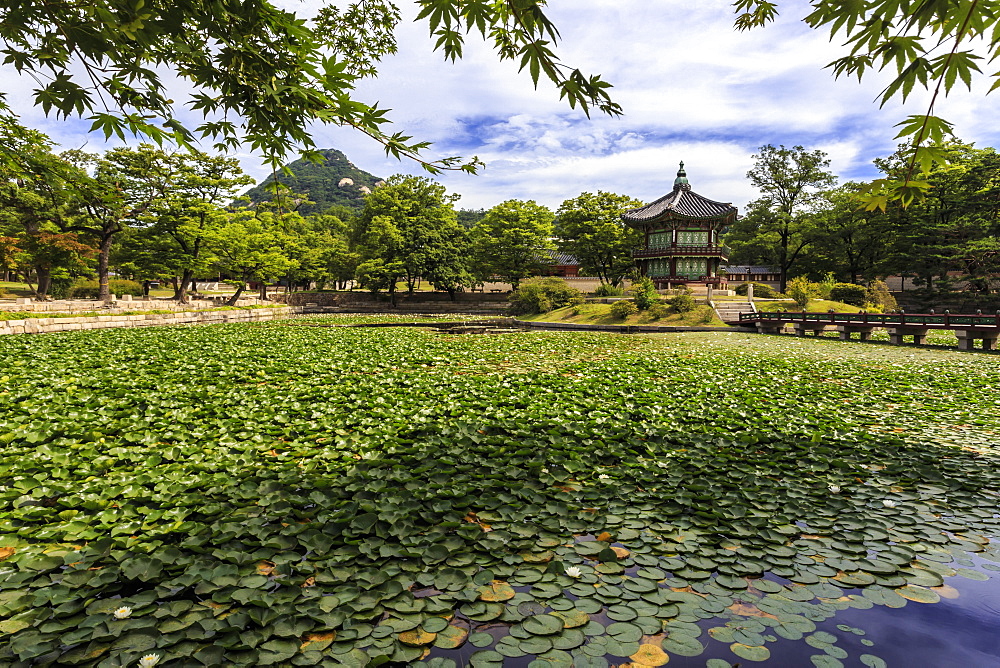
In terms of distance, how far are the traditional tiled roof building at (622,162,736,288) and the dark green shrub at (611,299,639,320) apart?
39.1ft

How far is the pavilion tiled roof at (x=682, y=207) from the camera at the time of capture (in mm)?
35969

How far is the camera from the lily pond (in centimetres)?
216

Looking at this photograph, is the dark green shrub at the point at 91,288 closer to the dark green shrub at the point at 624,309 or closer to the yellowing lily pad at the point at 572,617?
the dark green shrub at the point at 624,309

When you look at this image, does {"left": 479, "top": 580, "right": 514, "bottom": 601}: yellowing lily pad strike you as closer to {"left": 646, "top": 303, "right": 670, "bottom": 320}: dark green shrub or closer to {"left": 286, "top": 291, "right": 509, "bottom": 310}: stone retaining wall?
{"left": 646, "top": 303, "right": 670, "bottom": 320}: dark green shrub

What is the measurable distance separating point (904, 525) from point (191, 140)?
232 inches

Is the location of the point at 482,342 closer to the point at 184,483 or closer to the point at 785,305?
the point at 184,483

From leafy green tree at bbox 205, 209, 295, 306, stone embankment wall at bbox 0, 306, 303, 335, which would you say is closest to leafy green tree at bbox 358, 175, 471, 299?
leafy green tree at bbox 205, 209, 295, 306

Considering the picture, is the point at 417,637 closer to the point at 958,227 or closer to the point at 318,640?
the point at 318,640

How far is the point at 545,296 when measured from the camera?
3180 centimetres

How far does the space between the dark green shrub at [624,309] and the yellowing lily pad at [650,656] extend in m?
25.2

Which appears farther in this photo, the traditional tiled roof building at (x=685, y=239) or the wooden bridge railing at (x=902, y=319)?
the traditional tiled roof building at (x=685, y=239)

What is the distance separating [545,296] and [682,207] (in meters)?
14.4

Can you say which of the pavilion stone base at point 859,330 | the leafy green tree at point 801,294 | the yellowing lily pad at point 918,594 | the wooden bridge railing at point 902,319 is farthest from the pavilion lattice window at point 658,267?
the yellowing lily pad at point 918,594

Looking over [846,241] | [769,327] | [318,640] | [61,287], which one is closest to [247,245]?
[61,287]
